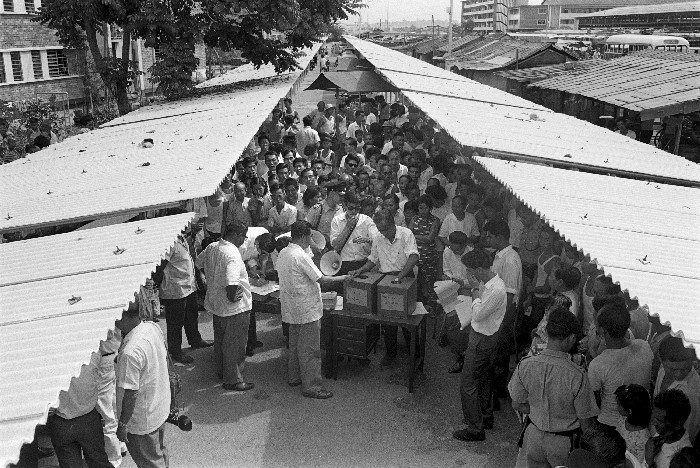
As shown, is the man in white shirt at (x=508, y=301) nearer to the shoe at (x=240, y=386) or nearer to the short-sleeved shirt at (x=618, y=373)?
the short-sleeved shirt at (x=618, y=373)

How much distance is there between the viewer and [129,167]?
7746mm

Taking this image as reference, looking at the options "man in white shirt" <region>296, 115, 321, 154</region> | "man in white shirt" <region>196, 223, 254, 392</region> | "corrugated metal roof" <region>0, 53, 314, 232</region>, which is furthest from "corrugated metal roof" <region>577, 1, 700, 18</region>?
"man in white shirt" <region>196, 223, 254, 392</region>

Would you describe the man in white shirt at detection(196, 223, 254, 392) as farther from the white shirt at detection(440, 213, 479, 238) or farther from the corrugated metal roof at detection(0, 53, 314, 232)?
the white shirt at detection(440, 213, 479, 238)

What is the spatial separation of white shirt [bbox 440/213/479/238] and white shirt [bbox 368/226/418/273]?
3.57 feet

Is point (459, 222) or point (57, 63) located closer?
point (459, 222)

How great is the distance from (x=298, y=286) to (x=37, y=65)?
2524 centimetres

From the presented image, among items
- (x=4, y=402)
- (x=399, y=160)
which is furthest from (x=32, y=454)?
(x=399, y=160)

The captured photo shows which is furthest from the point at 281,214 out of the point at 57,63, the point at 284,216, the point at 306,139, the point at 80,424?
the point at 57,63

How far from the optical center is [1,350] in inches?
125

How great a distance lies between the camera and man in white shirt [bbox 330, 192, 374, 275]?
7473mm

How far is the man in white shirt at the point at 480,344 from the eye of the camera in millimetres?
5445

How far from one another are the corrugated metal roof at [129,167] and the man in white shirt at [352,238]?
1.51 meters

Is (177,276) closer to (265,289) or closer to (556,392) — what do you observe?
(265,289)

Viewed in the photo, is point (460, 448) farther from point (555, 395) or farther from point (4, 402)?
point (4, 402)
